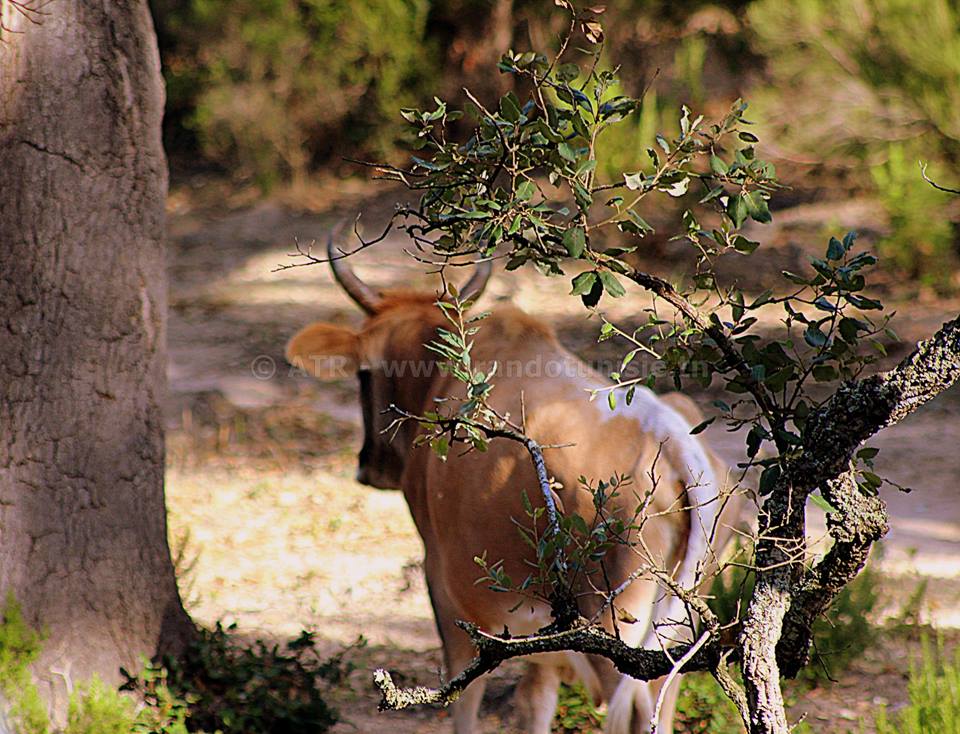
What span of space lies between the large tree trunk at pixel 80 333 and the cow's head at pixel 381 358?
0.74 meters

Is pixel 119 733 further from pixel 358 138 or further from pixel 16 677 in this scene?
pixel 358 138

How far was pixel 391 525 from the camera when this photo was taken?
6.42 m

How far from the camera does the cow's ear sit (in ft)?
Result: 14.0

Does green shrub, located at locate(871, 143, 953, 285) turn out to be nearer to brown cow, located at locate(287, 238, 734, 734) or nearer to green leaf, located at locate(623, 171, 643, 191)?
brown cow, located at locate(287, 238, 734, 734)

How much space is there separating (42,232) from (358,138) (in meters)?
10.0

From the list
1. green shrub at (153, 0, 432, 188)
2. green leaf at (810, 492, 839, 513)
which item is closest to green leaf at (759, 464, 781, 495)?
green leaf at (810, 492, 839, 513)

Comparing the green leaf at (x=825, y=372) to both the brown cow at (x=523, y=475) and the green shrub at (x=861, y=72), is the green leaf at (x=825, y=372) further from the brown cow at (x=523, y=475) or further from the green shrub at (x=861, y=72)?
the green shrub at (x=861, y=72)

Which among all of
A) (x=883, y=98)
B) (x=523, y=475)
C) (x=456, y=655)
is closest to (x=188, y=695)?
(x=456, y=655)

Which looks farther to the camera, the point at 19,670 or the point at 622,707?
the point at 19,670

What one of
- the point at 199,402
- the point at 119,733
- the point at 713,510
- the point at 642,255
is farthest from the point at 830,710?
the point at 642,255

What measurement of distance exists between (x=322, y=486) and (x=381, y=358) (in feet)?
9.49

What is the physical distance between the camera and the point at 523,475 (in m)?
3.44

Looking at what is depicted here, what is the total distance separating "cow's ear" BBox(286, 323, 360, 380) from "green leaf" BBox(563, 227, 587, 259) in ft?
7.57

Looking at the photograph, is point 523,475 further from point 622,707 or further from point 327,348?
point 327,348
